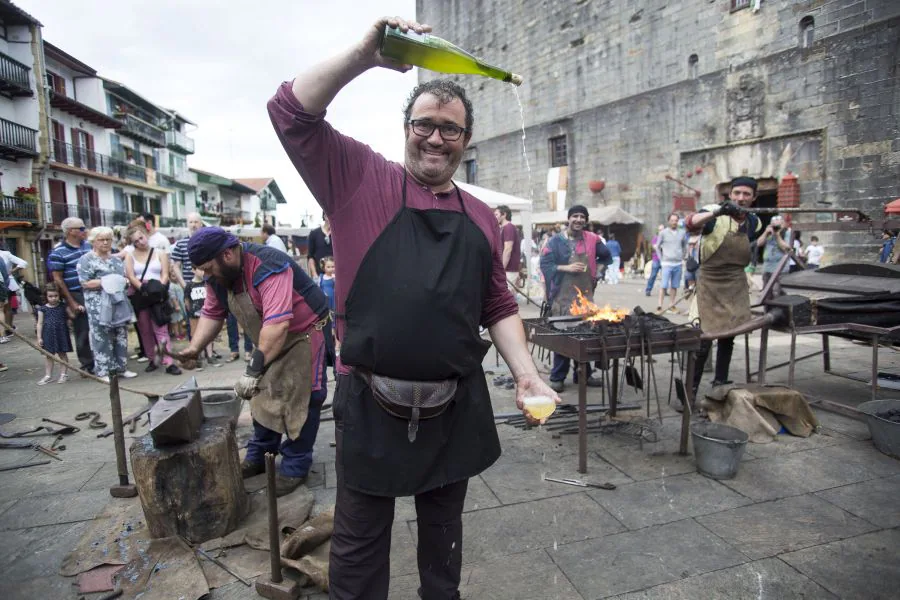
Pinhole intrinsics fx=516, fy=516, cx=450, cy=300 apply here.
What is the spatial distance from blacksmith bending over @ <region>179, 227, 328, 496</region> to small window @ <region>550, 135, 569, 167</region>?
2054 cm

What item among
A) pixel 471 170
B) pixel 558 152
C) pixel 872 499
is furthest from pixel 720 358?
pixel 471 170

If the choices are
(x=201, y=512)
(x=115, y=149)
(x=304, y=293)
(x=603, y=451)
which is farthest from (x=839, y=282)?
(x=115, y=149)

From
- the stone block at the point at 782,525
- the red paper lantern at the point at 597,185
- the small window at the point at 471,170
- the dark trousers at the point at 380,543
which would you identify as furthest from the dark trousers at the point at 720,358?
the small window at the point at 471,170

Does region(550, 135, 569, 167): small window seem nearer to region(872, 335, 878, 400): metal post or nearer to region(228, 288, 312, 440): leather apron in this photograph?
region(872, 335, 878, 400): metal post

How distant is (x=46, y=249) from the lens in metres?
21.9

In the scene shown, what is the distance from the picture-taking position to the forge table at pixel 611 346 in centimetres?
363

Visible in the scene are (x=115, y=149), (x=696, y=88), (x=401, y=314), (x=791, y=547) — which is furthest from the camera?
(x=115, y=149)

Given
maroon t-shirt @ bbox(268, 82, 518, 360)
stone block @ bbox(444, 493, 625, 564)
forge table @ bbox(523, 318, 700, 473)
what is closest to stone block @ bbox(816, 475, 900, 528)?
forge table @ bbox(523, 318, 700, 473)

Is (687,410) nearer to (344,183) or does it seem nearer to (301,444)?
(301,444)

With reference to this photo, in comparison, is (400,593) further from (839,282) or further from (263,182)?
(263,182)

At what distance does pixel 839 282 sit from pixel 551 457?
137 inches

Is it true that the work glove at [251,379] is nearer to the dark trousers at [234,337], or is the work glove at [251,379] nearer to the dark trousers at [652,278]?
the dark trousers at [234,337]

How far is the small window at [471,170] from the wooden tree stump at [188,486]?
26.1 m

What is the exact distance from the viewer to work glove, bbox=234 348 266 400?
9.09 feet
